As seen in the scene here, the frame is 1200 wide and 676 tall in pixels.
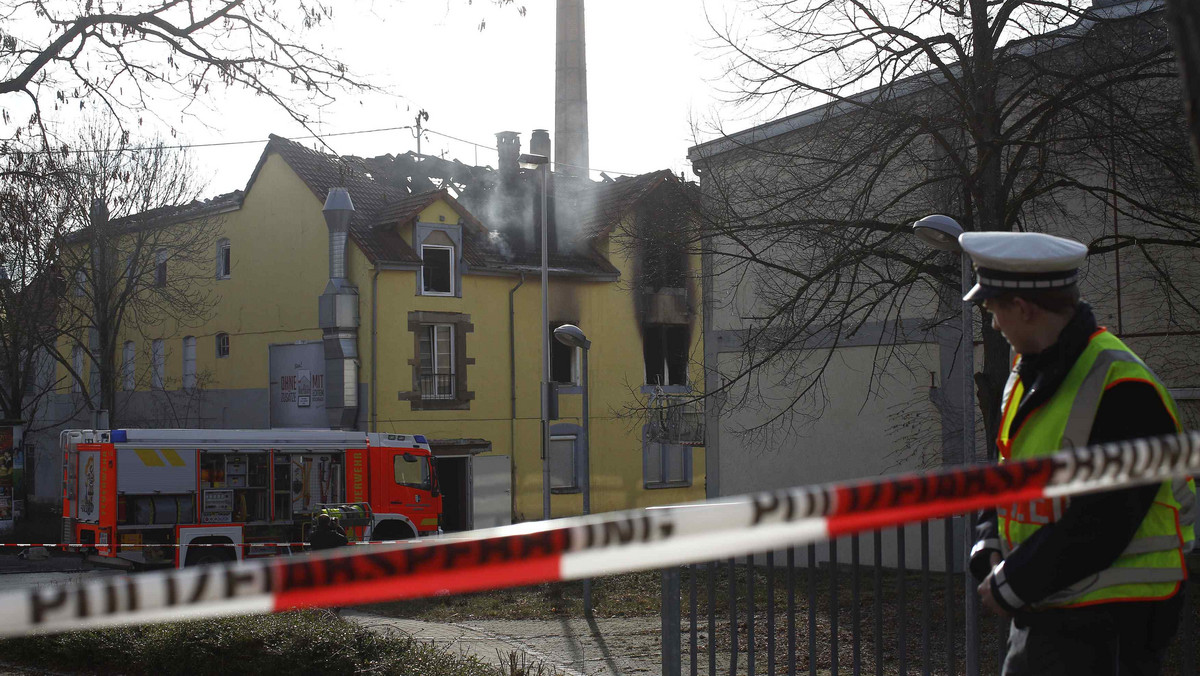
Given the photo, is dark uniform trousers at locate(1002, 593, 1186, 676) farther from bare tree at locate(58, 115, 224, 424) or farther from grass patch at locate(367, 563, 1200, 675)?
bare tree at locate(58, 115, 224, 424)

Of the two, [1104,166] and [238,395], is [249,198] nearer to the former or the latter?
[238,395]

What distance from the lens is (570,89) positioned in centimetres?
4744

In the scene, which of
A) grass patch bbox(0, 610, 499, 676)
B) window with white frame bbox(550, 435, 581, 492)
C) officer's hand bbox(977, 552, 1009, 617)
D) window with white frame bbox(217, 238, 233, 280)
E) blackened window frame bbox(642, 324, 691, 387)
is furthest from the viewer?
blackened window frame bbox(642, 324, 691, 387)

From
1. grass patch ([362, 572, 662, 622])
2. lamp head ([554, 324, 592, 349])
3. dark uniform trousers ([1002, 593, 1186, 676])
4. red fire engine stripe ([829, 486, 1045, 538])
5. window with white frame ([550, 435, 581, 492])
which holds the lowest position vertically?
grass patch ([362, 572, 662, 622])

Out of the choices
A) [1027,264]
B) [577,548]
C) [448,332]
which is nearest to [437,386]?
[448,332]

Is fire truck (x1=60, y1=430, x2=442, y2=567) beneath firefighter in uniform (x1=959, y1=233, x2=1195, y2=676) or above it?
beneath

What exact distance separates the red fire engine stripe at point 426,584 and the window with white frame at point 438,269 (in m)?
30.3

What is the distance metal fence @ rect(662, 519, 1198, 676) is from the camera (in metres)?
4.57

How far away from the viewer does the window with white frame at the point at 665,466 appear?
120 feet

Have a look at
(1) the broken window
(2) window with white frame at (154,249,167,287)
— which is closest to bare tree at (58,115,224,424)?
(2) window with white frame at (154,249,167,287)

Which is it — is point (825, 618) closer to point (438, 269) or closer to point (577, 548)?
point (577, 548)

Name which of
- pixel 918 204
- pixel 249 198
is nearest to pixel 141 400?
pixel 249 198

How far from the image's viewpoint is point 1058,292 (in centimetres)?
300

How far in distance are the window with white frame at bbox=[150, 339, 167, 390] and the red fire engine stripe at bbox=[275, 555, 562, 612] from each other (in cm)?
3722
